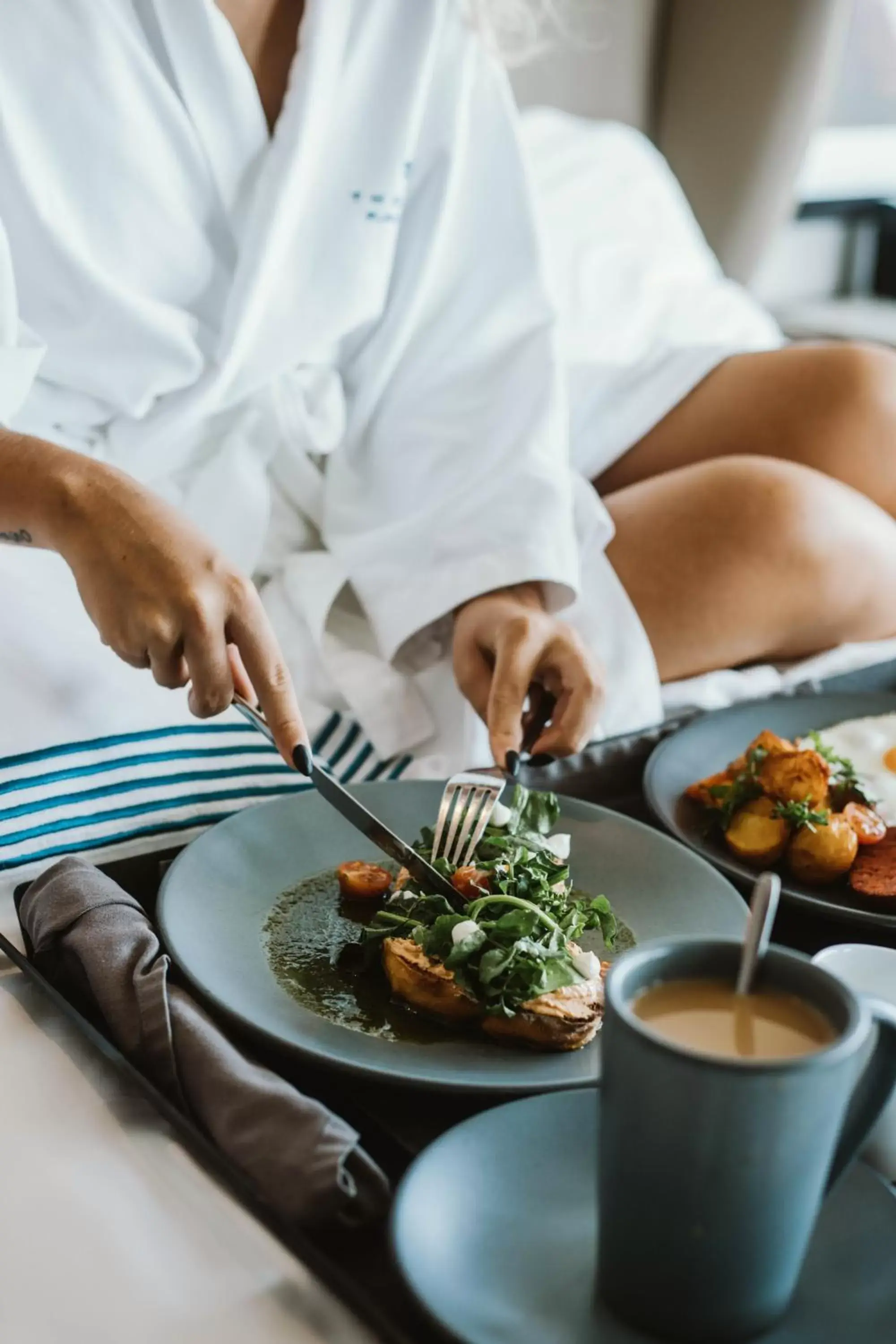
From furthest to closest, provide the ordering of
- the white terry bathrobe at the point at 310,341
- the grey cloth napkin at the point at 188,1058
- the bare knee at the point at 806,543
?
the bare knee at the point at 806,543, the white terry bathrobe at the point at 310,341, the grey cloth napkin at the point at 188,1058

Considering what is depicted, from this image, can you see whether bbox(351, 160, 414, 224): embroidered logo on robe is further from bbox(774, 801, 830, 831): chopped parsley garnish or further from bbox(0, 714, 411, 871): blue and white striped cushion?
bbox(774, 801, 830, 831): chopped parsley garnish

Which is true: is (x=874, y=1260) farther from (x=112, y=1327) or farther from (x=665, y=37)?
(x=665, y=37)

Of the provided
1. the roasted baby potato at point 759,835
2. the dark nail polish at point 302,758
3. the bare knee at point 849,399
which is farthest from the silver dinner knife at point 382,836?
the bare knee at point 849,399

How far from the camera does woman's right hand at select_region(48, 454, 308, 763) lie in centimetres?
83

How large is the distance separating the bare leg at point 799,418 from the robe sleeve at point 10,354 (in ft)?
2.55

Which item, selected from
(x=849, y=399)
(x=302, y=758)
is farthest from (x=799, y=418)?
(x=302, y=758)

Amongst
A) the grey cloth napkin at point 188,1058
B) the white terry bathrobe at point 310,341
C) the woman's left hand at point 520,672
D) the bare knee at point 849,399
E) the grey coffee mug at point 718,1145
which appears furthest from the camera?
the bare knee at point 849,399

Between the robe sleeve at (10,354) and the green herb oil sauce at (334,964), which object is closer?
the green herb oil sauce at (334,964)

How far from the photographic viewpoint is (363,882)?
2.81 feet

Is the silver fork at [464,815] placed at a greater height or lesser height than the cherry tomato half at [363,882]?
greater

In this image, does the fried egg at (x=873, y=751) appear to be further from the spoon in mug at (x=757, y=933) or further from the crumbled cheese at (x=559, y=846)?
the spoon in mug at (x=757, y=933)

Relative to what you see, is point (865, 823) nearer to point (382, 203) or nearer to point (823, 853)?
point (823, 853)

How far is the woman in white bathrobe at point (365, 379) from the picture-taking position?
1147 mm

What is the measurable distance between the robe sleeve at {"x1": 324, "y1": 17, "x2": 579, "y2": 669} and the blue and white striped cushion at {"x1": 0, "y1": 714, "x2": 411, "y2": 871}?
0.79 ft
